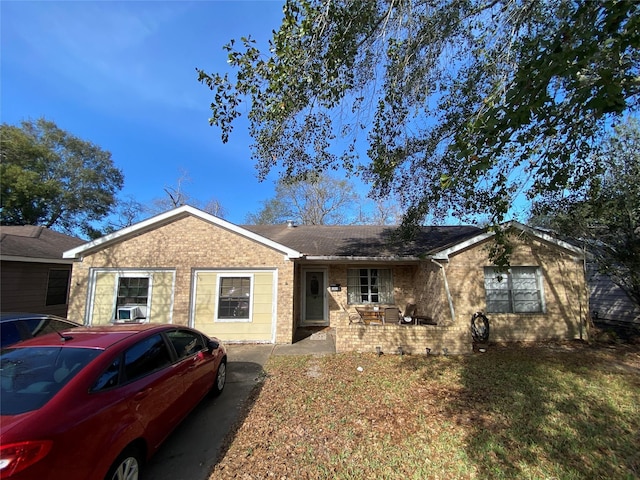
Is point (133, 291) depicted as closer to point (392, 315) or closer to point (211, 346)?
point (211, 346)

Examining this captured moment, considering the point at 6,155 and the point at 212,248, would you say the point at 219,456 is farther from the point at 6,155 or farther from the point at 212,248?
the point at 6,155

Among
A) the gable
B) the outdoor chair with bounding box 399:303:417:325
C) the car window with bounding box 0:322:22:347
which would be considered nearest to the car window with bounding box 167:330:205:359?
the car window with bounding box 0:322:22:347

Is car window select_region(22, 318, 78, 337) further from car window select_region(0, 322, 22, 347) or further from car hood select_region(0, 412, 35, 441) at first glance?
car hood select_region(0, 412, 35, 441)

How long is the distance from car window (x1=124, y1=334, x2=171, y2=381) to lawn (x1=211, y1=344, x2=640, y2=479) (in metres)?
1.39

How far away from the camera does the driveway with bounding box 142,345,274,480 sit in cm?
344

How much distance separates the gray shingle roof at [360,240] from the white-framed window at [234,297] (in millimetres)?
2379

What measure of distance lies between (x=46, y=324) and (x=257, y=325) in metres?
5.04

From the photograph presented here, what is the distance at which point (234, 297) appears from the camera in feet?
32.0

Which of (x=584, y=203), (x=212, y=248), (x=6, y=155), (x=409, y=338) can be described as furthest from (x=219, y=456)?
(x=6, y=155)

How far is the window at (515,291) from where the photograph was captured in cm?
976

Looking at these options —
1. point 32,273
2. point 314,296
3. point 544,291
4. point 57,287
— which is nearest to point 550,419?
point 544,291

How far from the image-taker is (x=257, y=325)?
9.55 m

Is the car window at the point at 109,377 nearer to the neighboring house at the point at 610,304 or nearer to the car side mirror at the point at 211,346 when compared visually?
the car side mirror at the point at 211,346

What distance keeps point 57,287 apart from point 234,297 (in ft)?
27.6
